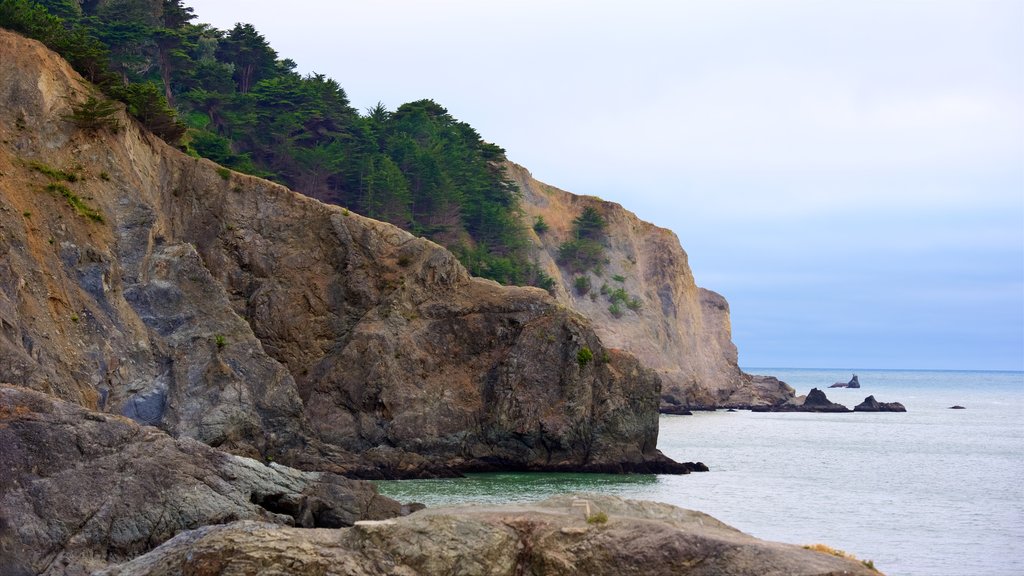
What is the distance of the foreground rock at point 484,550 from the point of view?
13.7m

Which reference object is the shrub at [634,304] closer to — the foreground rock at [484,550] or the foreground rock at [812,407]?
the foreground rock at [812,407]

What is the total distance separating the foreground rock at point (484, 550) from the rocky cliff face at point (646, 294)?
69.8 metres

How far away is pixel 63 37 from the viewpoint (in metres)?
43.1

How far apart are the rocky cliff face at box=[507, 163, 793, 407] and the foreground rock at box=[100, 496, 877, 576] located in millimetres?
69766

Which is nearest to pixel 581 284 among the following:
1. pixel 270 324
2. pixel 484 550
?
pixel 270 324

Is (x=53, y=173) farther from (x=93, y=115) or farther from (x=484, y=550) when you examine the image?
(x=484, y=550)

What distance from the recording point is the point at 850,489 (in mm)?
45000

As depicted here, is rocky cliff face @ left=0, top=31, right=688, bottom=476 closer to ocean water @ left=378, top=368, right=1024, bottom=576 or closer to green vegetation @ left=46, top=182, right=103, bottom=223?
green vegetation @ left=46, top=182, right=103, bottom=223

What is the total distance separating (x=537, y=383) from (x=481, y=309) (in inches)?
174

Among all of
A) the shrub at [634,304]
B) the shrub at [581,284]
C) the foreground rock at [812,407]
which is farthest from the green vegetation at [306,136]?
the foreground rock at [812,407]

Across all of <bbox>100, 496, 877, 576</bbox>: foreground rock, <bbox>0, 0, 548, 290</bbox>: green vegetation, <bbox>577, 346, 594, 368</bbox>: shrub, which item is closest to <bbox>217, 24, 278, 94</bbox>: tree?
<bbox>0, 0, 548, 290</bbox>: green vegetation

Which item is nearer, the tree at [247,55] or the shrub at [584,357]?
the shrub at [584,357]

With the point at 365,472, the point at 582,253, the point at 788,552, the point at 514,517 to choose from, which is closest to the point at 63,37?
the point at 365,472

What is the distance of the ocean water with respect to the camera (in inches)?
1235
